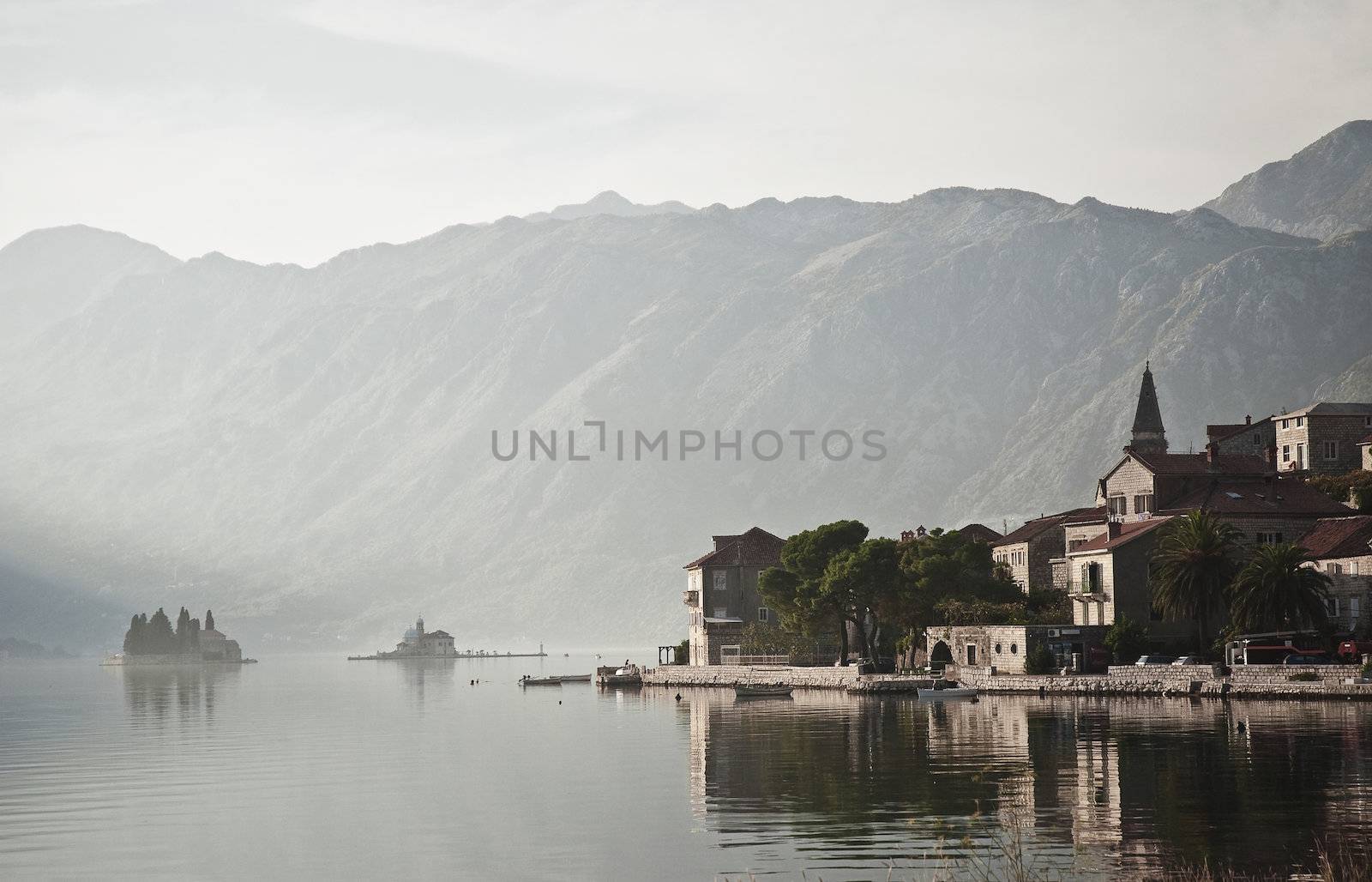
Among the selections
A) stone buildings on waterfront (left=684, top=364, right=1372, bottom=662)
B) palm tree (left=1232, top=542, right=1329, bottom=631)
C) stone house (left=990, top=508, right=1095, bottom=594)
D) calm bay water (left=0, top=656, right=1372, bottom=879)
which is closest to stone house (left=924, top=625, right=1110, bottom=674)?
stone buildings on waterfront (left=684, top=364, right=1372, bottom=662)

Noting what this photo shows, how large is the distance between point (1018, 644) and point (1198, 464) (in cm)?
2355

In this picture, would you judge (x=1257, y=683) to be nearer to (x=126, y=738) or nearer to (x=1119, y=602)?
(x=1119, y=602)

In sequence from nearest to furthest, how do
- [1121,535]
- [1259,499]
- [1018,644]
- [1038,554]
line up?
[1018,644]
[1121,535]
[1259,499]
[1038,554]

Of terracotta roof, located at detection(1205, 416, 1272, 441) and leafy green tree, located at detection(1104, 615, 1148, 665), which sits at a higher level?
terracotta roof, located at detection(1205, 416, 1272, 441)

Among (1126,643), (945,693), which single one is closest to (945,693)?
(945,693)

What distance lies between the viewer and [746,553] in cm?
16925

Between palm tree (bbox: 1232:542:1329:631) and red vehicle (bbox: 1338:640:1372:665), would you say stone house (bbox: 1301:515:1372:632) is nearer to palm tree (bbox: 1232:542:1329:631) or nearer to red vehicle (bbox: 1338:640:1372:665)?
palm tree (bbox: 1232:542:1329:631)

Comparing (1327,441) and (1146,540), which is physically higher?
(1327,441)

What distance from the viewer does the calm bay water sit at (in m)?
51.2

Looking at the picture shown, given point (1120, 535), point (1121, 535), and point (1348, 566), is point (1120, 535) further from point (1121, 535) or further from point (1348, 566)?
point (1348, 566)

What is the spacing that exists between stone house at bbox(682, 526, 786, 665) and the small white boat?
49.2 metres

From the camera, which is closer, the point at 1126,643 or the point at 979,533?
the point at 1126,643

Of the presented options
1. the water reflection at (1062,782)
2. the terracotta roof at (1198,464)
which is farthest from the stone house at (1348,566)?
the water reflection at (1062,782)

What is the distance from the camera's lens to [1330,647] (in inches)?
4264
